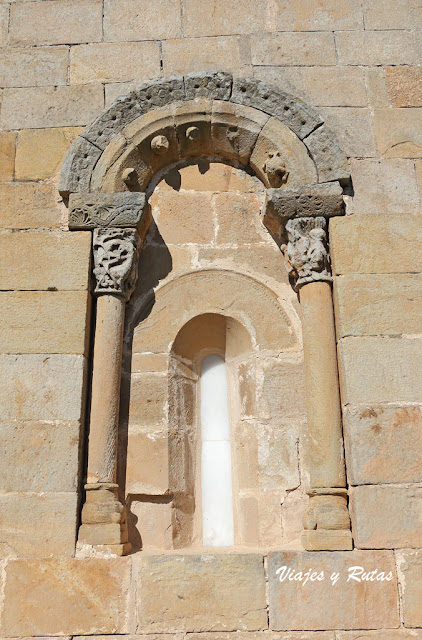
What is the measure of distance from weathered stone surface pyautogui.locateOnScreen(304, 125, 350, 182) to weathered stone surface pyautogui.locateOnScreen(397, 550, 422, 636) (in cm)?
262

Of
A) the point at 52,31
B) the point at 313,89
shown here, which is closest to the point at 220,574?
the point at 313,89

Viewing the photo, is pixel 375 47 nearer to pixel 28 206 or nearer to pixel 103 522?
pixel 28 206

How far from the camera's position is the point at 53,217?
15.6 ft

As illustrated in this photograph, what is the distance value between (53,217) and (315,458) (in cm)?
254

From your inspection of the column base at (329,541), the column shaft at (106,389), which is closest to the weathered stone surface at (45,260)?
the column shaft at (106,389)

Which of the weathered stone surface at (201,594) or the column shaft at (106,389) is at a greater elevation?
the column shaft at (106,389)

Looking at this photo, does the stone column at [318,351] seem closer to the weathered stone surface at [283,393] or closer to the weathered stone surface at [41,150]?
the weathered stone surface at [283,393]

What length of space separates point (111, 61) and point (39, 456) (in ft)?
10.4

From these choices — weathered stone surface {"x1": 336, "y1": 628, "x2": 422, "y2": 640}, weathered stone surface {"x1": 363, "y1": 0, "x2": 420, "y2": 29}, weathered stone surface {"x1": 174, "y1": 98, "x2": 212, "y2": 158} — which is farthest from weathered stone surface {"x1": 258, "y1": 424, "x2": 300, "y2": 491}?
weathered stone surface {"x1": 363, "y1": 0, "x2": 420, "y2": 29}

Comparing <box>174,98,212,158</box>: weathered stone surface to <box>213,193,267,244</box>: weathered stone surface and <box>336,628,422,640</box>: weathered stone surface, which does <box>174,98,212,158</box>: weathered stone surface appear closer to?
<box>213,193,267,244</box>: weathered stone surface

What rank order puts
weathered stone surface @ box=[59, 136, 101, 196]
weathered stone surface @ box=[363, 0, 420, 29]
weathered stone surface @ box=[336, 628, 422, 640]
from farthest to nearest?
weathered stone surface @ box=[363, 0, 420, 29] < weathered stone surface @ box=[59, 136, 101, 196] < weathered stone surface @ box=[336, 628, 422, 640]

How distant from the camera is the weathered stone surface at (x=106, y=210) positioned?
183 inches

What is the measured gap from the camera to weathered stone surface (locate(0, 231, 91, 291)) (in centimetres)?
450

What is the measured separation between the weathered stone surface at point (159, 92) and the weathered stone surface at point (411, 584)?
3.62 meters
